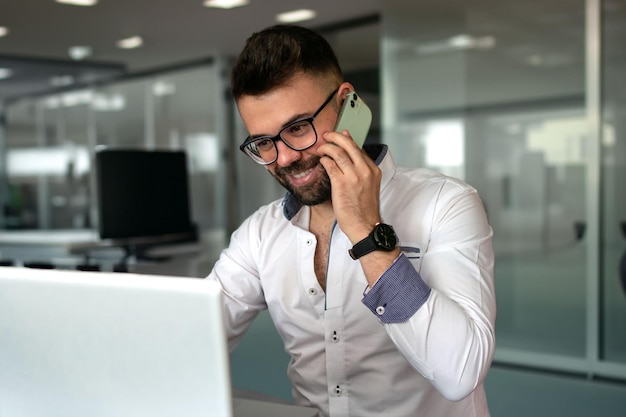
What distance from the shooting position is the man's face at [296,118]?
1549 mm

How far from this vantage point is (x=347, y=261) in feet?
5.50

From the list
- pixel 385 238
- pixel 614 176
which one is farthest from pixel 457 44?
pixel 385 238

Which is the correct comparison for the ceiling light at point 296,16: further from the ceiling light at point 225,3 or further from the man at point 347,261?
the man at point 347,261

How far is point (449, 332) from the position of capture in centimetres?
127

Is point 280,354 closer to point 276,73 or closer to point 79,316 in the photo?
point 276,73

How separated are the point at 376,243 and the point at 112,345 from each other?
60 centimetres

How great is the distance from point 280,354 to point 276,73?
394cm

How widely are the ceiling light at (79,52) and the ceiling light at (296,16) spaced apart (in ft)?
8.51

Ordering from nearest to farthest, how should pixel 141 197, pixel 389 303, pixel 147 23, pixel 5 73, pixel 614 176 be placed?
pixel 389 303 → pixel 141 197 → pixel 614 176 → pixel 147 23 → pixel 5 73

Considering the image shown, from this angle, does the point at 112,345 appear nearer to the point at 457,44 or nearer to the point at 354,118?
the point at 354,118

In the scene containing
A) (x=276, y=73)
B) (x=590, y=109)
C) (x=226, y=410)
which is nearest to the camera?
(x=226, y=410)

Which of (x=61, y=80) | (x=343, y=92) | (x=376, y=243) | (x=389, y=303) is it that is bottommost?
(x=389, y=303)

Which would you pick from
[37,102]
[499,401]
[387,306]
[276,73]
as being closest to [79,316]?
[387,306]

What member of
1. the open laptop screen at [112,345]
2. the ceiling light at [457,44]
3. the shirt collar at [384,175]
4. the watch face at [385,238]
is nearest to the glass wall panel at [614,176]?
the ceiling light at [457,44]
